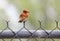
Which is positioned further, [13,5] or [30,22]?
[13,5]

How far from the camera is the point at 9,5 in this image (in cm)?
Answer: 301

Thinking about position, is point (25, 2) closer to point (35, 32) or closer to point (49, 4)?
point (49, 4)

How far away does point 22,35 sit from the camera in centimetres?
108

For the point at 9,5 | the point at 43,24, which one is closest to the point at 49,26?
the point at 43,24

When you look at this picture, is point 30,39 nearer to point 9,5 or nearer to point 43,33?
point 43,33

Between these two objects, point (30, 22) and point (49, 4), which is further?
point (49, 4)

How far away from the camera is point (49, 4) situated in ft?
10.5

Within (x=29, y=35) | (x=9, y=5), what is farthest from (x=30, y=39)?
(x=9, y=5)

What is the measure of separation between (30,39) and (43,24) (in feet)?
0.29

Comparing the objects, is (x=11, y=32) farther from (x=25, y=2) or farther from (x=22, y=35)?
(x=25, y=2)

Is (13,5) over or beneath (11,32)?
beneath

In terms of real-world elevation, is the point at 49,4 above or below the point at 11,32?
below

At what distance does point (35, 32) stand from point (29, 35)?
0.09 ft

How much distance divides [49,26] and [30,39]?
0.33 feet
